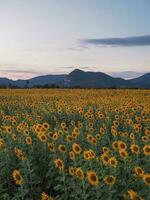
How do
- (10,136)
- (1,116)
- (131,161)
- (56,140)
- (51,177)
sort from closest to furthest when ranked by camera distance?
(131,161) → (51,177) → (56,140) → (10,136) → (1,116)

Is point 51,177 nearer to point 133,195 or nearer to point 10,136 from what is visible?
point 10,136

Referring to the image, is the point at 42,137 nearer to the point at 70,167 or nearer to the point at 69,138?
the point at 69,138

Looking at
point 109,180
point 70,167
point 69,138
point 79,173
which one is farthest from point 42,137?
point 109,180

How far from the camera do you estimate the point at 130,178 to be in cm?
637

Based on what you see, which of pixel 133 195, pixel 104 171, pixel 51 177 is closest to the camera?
pixel 133 195

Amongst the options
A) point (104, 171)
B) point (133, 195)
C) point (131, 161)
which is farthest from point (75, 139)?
point (133, 195)

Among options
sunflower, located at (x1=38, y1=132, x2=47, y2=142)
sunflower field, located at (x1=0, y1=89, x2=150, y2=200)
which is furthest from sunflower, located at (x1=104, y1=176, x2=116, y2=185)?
sunflower, located at (x1=38, y1=132, x2=47, y2=142)

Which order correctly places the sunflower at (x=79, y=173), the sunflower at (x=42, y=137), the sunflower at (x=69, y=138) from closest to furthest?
the sunflower at (x=79, y=173) → the sunflower at (x=42, y=137) → the sunflower at (x=69, y=138)

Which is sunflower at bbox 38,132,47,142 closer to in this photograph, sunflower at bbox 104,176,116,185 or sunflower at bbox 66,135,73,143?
sunflower at bbox 66,135,73,143

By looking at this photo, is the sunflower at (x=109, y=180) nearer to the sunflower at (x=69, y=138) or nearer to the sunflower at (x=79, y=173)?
the sunflower at (x=79, y=173)

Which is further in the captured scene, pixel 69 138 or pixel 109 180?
pixel 69 138

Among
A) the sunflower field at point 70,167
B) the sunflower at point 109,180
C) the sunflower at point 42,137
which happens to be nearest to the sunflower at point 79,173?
the sunflower field at point 70,167

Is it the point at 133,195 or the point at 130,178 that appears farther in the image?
the point at 130,178

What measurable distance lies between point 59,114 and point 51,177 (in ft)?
25.2
